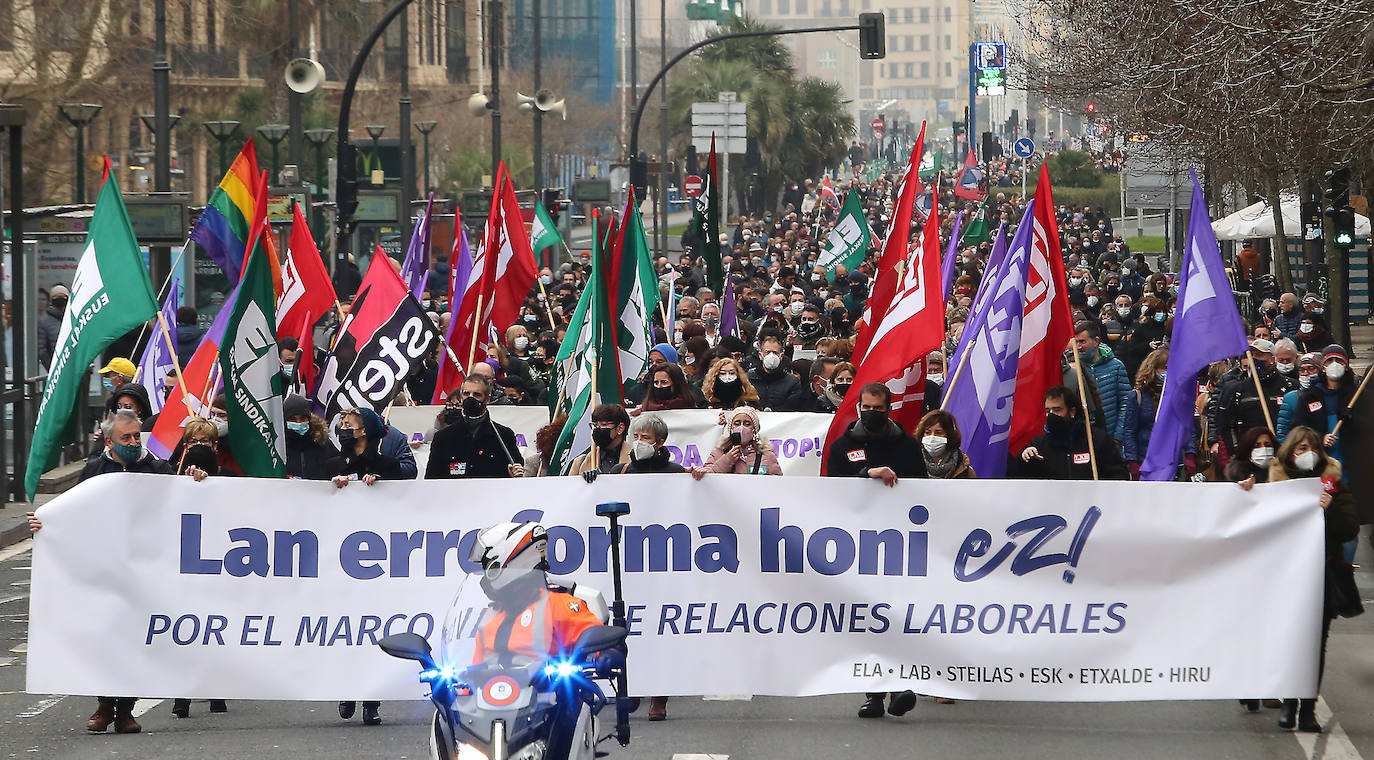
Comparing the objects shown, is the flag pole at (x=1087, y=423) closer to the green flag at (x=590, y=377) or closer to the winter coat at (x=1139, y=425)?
the green flag at (x=590, y=377)

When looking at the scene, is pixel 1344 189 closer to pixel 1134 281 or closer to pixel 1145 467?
pixel 1134 281

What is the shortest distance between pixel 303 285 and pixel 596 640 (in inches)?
387

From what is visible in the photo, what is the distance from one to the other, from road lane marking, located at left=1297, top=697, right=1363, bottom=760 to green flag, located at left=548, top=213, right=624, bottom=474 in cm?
408

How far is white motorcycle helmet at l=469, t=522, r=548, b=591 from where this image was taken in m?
6.61

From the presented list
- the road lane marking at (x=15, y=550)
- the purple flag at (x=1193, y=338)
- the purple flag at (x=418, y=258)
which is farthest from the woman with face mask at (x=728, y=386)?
the purple flag at (x=418, y=258)

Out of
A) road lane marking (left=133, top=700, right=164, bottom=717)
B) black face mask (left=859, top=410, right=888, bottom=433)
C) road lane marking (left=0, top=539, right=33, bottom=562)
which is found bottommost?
road lane marking (left=0, top=539, right=33, bottom=562)

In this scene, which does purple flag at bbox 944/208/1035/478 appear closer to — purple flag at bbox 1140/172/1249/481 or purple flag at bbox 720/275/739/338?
purple flag at bbox 1140/172/1249/481

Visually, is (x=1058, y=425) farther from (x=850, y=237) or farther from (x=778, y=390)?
(x=850, y=237)

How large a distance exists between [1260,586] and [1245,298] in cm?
2891

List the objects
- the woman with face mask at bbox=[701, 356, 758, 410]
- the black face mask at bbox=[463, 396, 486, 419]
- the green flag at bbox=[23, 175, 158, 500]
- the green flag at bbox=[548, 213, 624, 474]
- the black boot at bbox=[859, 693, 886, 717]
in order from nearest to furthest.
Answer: the black boot at bbox=[859, 693, 886, 717], the green flag at bbox=[548, 213, 624, 474], the black face mask at bbox=[463, 396, 486, 419], the green flag at bbox=[23, 175, 158, 500], the woman with face mask at bbox=[701, 356, 758, 410]

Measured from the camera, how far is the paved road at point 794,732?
848 centimetres

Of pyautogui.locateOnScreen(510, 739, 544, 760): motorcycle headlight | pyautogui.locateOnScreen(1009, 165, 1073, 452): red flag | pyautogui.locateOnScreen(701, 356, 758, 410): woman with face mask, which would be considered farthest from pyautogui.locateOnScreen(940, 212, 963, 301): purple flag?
pyautogui.locateOnScreen(510, 739, 544, 760): motorcycle headlight

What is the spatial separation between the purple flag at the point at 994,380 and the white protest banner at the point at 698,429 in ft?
7.99

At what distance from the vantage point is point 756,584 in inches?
348
